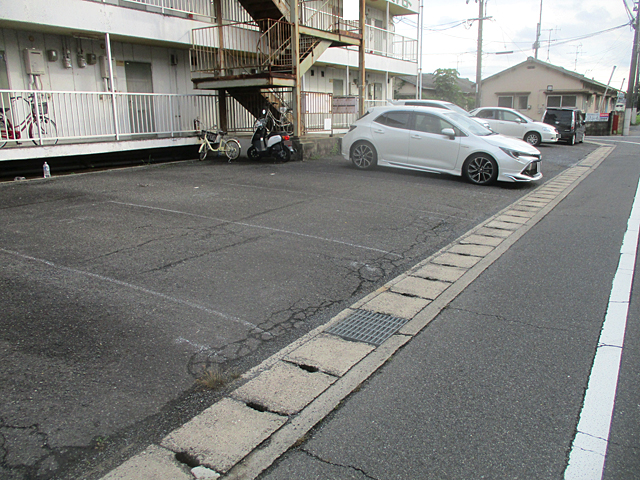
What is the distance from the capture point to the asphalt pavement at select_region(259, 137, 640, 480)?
2.69m

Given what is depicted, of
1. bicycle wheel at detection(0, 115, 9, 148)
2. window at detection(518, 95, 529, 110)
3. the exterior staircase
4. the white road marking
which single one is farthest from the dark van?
the white road marking

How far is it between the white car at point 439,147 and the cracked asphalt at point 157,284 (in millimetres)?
1128

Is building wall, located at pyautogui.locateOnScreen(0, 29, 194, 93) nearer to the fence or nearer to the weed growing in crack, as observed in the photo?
the fence

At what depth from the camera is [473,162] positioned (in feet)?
37.4

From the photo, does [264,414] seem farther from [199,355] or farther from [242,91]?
[242,91]

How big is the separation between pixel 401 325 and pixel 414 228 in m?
3.38

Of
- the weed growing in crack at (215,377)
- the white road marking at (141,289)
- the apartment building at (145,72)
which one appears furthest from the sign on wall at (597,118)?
the weed growing in crack at (215,377)

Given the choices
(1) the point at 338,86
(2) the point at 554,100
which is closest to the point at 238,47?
(1) the point at 338,86

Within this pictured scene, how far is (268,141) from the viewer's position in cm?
1457

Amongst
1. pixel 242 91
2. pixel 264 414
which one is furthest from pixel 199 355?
pixel 242 91

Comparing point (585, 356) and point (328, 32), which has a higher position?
point (328, 32)

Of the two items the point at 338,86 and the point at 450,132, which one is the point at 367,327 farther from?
the point at 338,86

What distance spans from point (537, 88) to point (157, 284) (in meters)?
47.4

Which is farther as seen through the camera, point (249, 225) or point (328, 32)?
point (328, 32)
